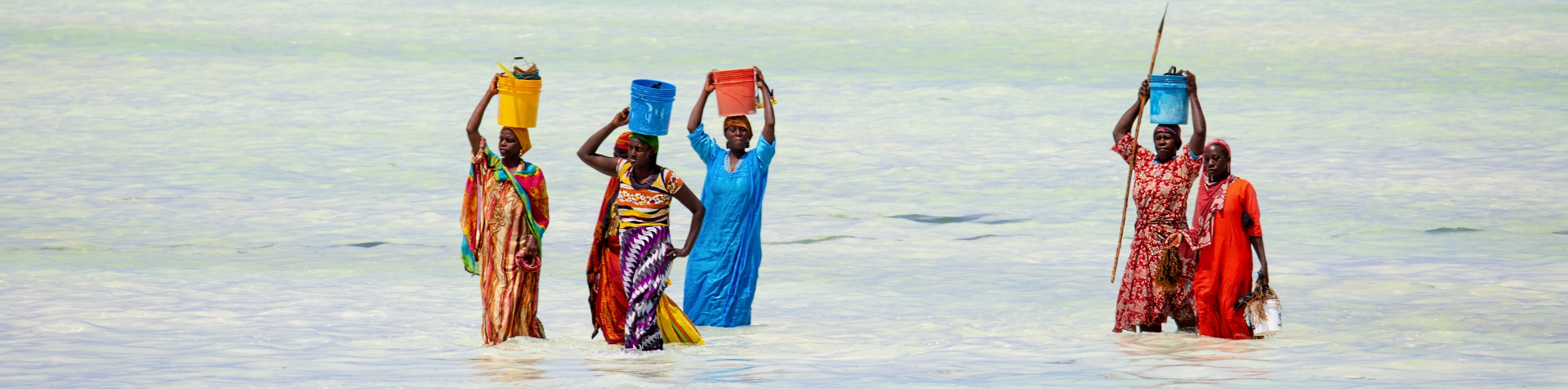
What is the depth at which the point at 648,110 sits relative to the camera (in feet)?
23.4

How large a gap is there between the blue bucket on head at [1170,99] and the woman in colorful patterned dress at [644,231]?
208cm

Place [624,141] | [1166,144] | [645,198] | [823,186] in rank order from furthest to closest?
[823,186], [624,141], [1166,144], [645,198]

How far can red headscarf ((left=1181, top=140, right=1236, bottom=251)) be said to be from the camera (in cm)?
753

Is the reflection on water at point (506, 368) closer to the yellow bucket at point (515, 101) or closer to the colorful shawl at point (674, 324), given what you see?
the colorful shawl at point (674, 324)

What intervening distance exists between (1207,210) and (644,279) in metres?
2.49

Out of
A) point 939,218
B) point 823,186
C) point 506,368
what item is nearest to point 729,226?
point 506,368

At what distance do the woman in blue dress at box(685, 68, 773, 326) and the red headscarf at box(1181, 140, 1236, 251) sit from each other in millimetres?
1968

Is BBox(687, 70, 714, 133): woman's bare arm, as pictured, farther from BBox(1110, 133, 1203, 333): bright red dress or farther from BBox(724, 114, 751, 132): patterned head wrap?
BBox(1110, 133, 1203, 333): bright red dress

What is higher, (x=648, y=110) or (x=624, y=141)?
(x=648, y=110)

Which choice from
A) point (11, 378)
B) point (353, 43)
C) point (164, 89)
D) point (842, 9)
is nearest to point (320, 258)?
point (11, 378)

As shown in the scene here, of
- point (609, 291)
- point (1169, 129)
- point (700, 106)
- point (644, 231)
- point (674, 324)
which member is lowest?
point (674, 324)

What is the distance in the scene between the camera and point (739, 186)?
26.5 feet

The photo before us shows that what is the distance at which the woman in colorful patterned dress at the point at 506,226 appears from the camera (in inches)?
291

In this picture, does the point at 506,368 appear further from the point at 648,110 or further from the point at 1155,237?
the point at 1155,237
